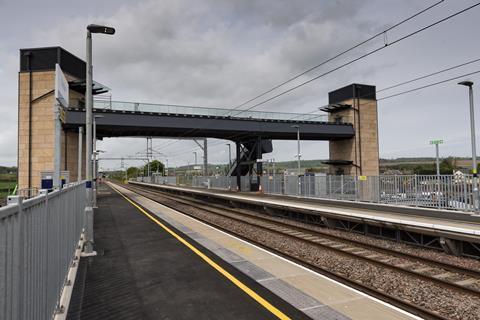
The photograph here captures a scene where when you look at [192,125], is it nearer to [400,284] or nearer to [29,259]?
[400,284]

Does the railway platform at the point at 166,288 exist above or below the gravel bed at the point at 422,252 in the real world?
above

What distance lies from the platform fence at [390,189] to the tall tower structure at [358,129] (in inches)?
609

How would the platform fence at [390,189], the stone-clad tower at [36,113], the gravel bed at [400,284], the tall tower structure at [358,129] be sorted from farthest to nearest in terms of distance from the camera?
the tall tower structure at [358,129] → the stone-clad tower at [36,113] → the platform fence at [390,189] → the gravel bed at [400,284]

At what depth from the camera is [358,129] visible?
151ft

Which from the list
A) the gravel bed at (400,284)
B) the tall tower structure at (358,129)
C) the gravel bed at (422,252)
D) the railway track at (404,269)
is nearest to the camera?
the gravel bed at (400,284)

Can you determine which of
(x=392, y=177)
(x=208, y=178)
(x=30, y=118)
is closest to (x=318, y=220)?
(x=392, y=177)

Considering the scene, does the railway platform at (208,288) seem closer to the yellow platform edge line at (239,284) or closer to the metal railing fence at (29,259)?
the yellow platform edge line at (239,284)

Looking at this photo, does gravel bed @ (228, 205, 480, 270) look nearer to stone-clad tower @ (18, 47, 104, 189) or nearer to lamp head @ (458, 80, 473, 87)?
lamp head @ (458, 80, 473, 87)

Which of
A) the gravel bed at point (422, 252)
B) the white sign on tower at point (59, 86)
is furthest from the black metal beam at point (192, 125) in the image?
the gravel bed at point (422, 252)

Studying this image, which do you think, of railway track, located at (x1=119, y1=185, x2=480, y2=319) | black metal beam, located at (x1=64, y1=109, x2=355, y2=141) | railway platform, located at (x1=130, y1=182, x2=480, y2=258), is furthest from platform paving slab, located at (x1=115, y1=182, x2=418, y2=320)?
black metal beam, located at (x1=64, y1=109, x2=355, y2=141)

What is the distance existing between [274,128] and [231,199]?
1450cm

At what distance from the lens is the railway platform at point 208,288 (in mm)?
5496

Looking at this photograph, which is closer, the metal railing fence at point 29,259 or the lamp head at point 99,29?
the metal railing fence at point 29,259

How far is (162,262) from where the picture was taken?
28.5 ft
